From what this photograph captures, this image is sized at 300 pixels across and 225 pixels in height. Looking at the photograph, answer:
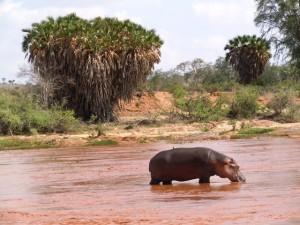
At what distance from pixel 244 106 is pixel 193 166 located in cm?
3053

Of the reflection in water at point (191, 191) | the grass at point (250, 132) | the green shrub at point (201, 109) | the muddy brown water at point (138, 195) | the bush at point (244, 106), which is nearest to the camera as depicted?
the muddy brown water at point (138, 195)

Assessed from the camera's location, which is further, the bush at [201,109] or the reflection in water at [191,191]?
the bush at [201,109]

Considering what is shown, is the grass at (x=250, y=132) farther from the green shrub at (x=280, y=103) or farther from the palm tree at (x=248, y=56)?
the palm tree at (x=248, y=56)

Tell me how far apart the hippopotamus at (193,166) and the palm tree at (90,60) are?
1052 inches

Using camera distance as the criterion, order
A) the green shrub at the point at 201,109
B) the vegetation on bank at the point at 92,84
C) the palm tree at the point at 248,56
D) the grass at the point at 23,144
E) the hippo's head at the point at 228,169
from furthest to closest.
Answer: the palm tree at the point at 248,56 → the green shrub at the point at 201,109 → the vegetation on bank at the point at 92,84 → the grass at the point at 23,144 → the hippo's head at the point at 228,169

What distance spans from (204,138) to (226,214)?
76.8ft

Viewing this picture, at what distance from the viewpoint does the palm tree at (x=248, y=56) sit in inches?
2339

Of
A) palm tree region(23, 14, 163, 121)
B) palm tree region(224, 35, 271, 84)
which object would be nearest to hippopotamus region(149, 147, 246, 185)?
palm tree region(23, 14, 163, 121)

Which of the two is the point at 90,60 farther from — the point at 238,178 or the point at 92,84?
the point at 238,178

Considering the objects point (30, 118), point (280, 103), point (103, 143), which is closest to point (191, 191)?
point (103, 143)

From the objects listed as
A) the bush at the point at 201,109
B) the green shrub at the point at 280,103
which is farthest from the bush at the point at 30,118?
the green shrub at the point at 280,103

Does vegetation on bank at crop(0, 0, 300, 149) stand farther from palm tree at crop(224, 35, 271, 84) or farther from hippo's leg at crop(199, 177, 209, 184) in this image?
hippo's leg at crop(199, 177, 209, 184)

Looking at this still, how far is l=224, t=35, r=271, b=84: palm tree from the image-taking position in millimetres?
59406

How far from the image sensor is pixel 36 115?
3859 cm
